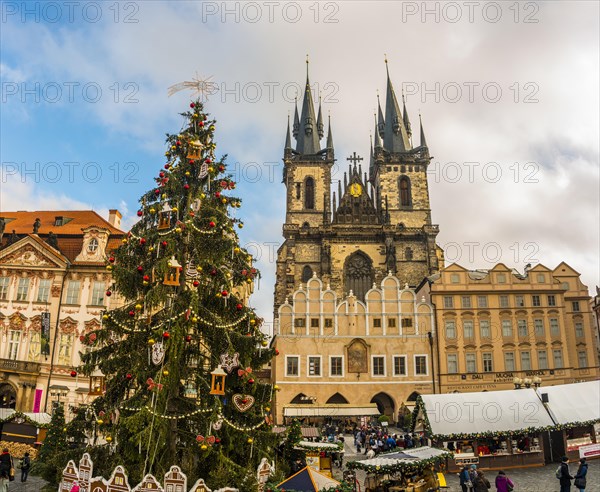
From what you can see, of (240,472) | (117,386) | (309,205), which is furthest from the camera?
(309,205)

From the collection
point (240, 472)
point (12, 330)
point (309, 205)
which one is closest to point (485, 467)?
point (240, 472)

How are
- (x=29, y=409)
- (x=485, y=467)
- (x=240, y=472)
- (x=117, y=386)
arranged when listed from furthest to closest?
(x=29, y=409), (x=485, y=467), (x=117, y=386), (x=240, y=472)

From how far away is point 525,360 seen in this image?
121 ft

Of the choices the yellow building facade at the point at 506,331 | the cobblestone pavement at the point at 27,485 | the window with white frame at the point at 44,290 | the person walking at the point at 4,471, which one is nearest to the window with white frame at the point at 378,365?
the yellow building facade at the point at 506,331

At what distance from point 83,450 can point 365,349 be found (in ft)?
83.2

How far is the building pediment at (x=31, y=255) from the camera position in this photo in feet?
99.0

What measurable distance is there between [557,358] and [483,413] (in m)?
21.2

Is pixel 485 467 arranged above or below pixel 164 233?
below

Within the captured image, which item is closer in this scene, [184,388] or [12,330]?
[184,388]

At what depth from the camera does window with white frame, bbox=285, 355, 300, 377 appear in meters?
35.8

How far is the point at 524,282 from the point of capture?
126 ft

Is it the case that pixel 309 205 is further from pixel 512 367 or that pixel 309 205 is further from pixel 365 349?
pixel 512 367

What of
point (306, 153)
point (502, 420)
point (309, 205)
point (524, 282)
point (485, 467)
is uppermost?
point (306, 153)

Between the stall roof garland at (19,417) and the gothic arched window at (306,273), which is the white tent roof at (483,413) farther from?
the gothic arched window at (306,273)
